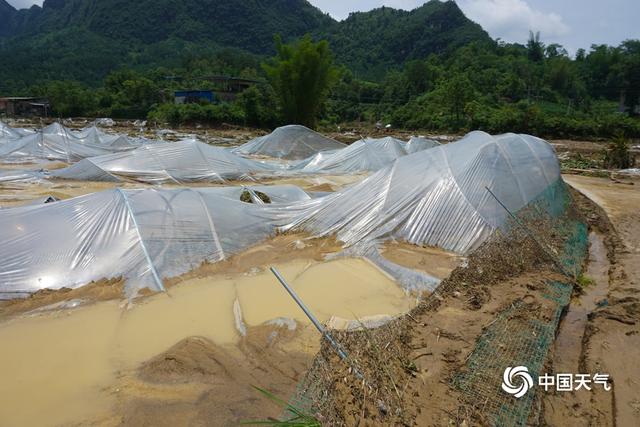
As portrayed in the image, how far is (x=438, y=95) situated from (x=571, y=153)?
1903 cm

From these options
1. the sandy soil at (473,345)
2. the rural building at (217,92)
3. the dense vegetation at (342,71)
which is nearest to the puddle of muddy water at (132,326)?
the sandy soil at (473,345)

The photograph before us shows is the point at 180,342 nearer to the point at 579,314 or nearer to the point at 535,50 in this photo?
the point at 579,314

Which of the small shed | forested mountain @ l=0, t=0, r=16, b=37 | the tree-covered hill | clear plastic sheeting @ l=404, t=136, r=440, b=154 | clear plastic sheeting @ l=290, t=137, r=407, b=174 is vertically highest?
forested mountain @ l=0, t=0, r=16, b=37

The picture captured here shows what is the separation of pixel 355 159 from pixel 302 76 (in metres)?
13.3

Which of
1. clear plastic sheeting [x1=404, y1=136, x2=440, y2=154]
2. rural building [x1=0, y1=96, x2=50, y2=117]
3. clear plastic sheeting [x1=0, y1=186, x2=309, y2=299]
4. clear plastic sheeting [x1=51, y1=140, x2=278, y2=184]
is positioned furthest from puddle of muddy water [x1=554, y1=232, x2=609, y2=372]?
rural building [x1=0, y1=96, x2=50, y2=117]

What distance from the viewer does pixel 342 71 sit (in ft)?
96.9

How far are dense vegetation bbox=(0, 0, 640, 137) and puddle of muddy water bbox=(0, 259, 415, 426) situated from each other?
73.4 feet

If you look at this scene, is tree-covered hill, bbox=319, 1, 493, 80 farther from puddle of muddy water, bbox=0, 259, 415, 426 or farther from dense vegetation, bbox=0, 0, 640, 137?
puddle of muddy water, bbox=0, 259, 415, 426

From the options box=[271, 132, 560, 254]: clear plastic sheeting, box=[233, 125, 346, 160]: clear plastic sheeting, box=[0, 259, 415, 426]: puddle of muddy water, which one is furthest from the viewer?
box=[233, 125, 346, 160]: clear plastic sheeting

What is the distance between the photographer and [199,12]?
310 ft

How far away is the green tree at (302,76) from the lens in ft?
83.9

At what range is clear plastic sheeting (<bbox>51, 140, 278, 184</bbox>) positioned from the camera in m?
11.4

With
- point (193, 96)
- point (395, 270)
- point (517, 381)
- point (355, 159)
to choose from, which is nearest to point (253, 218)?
point (395, 270)

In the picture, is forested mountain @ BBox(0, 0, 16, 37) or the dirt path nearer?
the dirt path
